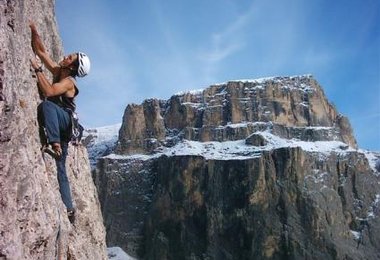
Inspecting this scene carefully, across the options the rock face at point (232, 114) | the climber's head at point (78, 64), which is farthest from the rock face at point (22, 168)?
the rock face at point (232, 114)

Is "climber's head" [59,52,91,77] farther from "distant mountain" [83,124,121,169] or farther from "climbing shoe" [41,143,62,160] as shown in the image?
"distant mountain" [83,124,121,169]

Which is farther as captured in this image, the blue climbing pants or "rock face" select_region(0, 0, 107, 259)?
the blue climbing pants

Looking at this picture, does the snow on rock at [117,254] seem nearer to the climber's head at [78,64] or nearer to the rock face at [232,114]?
the rock face at [232,114]

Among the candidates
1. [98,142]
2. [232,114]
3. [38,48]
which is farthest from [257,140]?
[38,48]

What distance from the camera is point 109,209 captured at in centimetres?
14350

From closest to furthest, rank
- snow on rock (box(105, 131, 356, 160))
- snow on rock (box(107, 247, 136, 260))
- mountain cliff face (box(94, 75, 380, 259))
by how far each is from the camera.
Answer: mountain cliff face (box(94, 75, 380, 259))
snow on rock (box(107, 247, 136, 260))
snow on rock (box(105, 131, 356, 160))

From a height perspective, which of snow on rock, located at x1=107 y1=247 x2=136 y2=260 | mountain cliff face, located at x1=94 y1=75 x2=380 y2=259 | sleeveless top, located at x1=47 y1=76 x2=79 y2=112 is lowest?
sleeveless top, located at x1=47 y1=76 x2=79 y2=112

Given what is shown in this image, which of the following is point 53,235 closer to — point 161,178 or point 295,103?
point 161,178

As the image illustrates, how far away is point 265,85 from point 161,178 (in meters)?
44.6

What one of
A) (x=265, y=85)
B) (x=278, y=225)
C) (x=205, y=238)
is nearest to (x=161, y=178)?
(x=205, y=238)

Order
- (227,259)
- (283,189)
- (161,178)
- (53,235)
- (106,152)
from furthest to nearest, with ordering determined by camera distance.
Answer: (106,152), (161,178), (283,189), (227,259), (53,235)

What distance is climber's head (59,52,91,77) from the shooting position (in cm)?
754

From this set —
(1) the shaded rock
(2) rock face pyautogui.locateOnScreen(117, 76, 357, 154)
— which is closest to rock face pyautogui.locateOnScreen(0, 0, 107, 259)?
(1) the shaded rock

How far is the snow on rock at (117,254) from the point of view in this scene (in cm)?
13038
